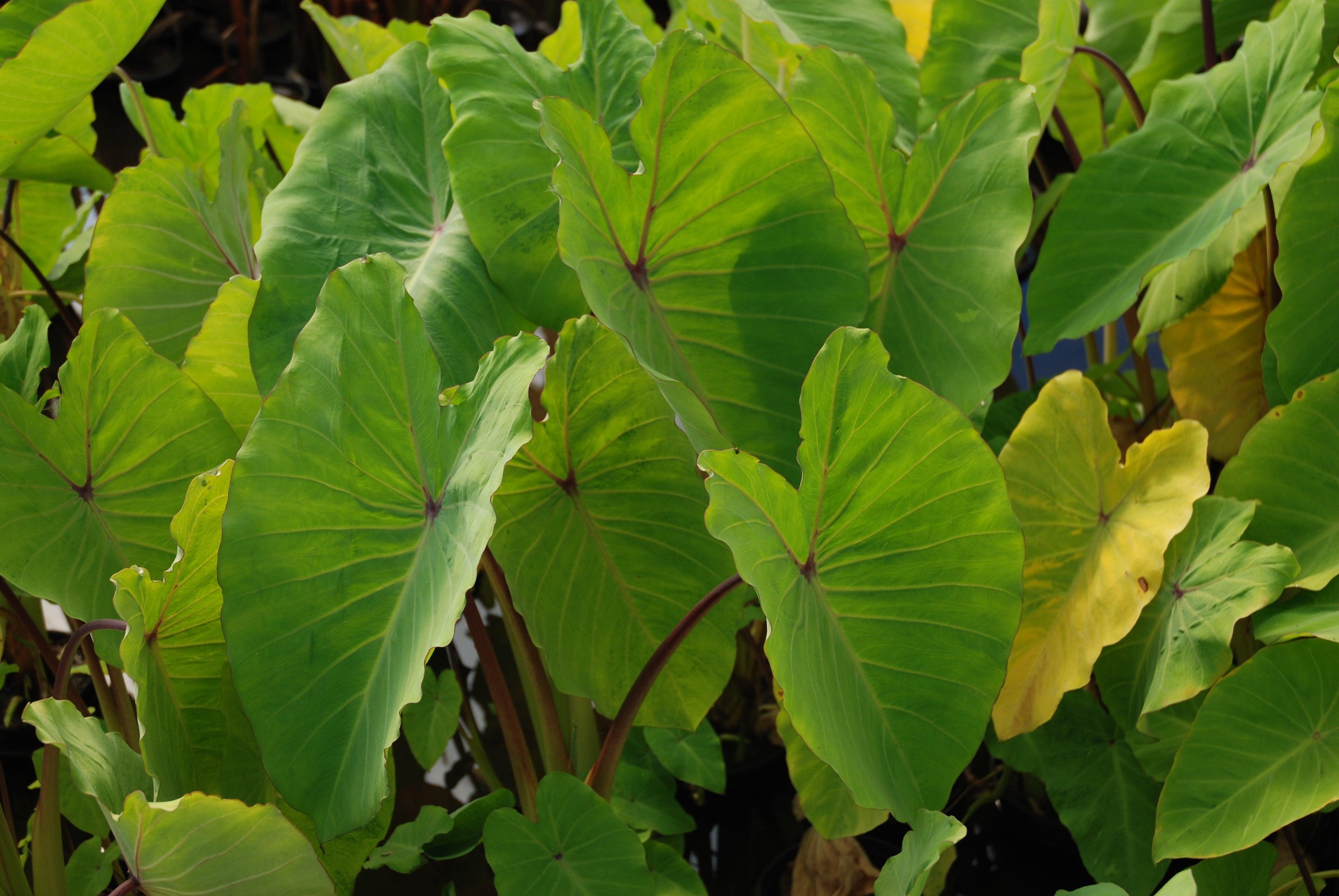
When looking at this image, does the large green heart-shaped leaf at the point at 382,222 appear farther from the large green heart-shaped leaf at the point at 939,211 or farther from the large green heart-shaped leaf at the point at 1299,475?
the large green heart-shaped leaf at the point at 1299,475

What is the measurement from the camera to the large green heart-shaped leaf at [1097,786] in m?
1.03

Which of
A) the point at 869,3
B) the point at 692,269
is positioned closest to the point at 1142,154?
the point at 869,3

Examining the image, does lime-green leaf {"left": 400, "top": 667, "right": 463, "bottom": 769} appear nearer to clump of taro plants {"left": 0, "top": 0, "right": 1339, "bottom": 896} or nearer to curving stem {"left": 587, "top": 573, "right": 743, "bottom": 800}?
clump of taro plants {"left": 0, "top": 0, "right": 1339, "bottom": 896}

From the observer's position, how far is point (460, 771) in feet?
4.69

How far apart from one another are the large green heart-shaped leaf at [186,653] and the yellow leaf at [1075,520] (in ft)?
2.12

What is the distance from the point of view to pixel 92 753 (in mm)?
698

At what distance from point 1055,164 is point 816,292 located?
2118 mm

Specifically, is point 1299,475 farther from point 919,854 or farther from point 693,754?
point 693,754

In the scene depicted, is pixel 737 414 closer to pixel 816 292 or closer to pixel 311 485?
pixel 816 292

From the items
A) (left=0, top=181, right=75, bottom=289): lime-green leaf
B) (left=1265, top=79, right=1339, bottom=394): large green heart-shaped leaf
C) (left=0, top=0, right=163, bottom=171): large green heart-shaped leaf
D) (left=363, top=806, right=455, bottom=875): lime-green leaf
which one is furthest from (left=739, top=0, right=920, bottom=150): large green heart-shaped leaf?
(left=0, top=181, right=75, bottom=289): lime-green leaf

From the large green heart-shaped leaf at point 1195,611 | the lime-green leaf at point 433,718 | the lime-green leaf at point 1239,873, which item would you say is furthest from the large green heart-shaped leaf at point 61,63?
the lime-green leaf at point 1239,873

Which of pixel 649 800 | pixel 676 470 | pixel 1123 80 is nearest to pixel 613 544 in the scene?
pixel 676 470

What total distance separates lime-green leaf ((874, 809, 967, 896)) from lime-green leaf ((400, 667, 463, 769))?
→ 0.62 m

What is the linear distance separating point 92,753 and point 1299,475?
3.28ft
